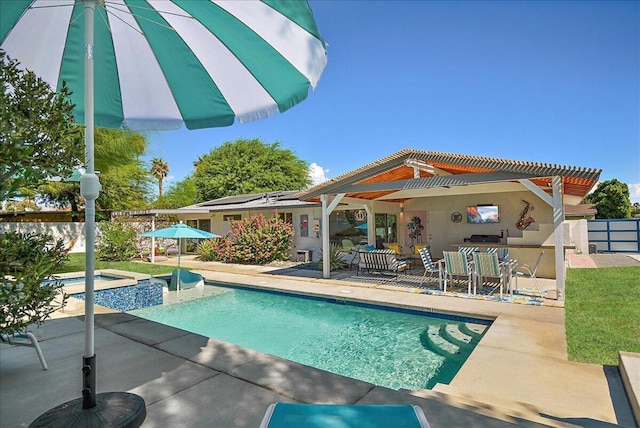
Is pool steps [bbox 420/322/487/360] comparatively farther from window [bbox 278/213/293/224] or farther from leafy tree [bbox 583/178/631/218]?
leafy tree [bbox 583/178/631/218]

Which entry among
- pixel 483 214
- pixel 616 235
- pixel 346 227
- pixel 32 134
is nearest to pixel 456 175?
pixel 483 214

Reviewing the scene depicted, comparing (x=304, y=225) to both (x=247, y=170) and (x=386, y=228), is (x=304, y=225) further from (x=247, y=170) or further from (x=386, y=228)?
(x=247, y=170)

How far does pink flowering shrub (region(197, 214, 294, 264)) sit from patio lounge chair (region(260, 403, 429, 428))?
47.8ft

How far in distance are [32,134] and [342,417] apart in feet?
8.20

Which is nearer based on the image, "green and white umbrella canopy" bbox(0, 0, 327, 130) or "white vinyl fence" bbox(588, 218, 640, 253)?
"green and white umbrella canopy" bbox(0, 0, 327, 130)

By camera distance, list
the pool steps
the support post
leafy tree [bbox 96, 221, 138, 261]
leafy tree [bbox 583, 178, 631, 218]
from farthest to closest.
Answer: leafy tree [bbox 583, 178, 631, 218]
leafy tree [bbox 96, 221, 138, 261]
the support post
the pool steps

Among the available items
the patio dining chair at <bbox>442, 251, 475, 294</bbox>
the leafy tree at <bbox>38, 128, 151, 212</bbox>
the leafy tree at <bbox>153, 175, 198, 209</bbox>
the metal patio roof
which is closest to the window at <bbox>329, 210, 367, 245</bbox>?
the metal patio roof

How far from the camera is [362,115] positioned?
24844 mm

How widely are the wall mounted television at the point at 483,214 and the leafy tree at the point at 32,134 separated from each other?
591 inches

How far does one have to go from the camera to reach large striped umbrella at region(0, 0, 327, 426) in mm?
2488

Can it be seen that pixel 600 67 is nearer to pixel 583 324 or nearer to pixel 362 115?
pixel 583 324

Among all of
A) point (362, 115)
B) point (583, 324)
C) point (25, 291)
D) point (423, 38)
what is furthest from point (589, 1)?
point (362, 115)

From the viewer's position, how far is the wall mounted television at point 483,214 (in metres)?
14.3

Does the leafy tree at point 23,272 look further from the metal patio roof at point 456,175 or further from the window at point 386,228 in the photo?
the window at point 386,228
